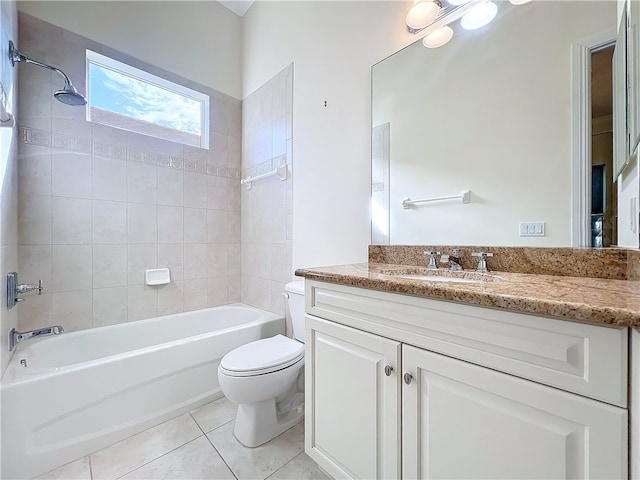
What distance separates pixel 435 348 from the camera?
0.76 metres

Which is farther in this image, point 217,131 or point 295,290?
point 217,131

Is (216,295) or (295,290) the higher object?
(295,290)

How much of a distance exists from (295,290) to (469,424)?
3.85 ft

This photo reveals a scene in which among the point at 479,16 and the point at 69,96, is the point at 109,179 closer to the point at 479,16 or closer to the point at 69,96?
the point at 69,96

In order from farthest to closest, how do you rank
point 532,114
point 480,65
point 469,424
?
1. point 480,65
2. point 532,114
3. point 469,424

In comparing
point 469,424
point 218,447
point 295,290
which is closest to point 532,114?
point 469,424

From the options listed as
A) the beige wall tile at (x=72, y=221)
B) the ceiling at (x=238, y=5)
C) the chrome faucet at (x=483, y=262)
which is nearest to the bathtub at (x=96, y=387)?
the beige wall tile at (x=72, y=221)

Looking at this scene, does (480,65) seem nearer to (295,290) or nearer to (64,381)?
(295,290)

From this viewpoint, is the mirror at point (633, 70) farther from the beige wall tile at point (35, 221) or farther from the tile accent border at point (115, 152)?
the beige wall tile at point (35, 221)

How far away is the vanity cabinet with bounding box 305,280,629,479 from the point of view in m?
0.54

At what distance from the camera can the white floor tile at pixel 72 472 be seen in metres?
1.19

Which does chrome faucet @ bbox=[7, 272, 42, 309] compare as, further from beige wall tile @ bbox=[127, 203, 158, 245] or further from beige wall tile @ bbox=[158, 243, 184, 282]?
beige wall tile @ bbox=[158, 243, 184, 282]

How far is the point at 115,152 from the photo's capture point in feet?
6.48

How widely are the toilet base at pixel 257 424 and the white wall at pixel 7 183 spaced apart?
114 centimetres
